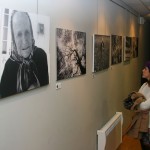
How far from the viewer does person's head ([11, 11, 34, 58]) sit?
2.06 metres

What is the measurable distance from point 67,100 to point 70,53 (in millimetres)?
527

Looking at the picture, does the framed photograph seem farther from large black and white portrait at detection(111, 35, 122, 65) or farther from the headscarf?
the headscarf

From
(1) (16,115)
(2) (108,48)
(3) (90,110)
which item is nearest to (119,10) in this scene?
(2) (108,48)

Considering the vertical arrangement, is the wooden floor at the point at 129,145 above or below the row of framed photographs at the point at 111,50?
below

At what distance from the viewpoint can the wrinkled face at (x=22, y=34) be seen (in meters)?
2.08

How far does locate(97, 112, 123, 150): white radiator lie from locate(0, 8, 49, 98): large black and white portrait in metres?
1.87

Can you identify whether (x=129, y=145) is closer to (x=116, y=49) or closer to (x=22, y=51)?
(x=116, y=49)

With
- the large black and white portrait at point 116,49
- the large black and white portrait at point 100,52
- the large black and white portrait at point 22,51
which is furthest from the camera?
the large black and white portrait at point 116,49

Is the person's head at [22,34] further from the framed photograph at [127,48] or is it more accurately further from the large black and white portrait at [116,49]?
the framed photograph at [127,48]

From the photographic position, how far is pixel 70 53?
309 cm

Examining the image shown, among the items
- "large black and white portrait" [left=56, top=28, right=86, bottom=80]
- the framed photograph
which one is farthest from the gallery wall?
the framed photograph

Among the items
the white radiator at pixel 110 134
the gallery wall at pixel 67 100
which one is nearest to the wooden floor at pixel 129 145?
the white radiator at pixel 110 134

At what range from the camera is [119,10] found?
17.5ft

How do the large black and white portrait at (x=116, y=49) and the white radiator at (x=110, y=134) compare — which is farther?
the large black and white portrait at (x=116, y=49)
